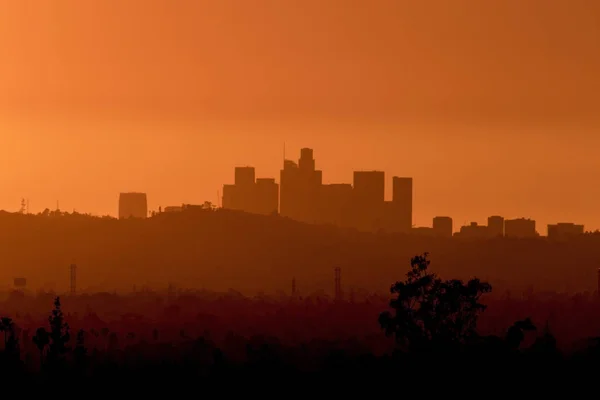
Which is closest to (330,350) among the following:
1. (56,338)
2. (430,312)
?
(430,312)

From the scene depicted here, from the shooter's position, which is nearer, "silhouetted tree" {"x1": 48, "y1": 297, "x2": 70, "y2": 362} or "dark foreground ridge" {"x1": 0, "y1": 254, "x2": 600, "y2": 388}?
"silhouetted tree" {"x1": 48, "y1": 297, "x2": 70, "y2": 362}

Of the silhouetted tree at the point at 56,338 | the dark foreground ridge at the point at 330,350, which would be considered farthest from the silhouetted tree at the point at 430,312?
the silhouetted tree at the point at 56,338

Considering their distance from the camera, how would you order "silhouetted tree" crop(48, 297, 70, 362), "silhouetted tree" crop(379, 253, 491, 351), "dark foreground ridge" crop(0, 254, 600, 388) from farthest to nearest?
"dark foreground ridge" crop(0, 254, 600, 388) → "silhouetted tree" crop(379, 253, 491, 351) → "silhouetted tree" crop(48, 297, 70, 362)

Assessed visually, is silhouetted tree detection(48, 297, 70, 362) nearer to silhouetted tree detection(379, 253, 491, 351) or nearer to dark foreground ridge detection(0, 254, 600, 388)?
dark foreground ridge detection(0, 254, 600, 388)

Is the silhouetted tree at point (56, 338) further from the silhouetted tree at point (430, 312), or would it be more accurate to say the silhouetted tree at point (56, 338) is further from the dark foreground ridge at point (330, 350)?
the silhouetted tree at point (430, 312)

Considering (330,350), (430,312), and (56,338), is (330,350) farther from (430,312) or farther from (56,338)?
(56,338)

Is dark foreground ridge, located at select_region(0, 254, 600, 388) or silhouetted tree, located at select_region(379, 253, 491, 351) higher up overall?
silhouetted tree, located at select_region(379, 253, 491, 351)

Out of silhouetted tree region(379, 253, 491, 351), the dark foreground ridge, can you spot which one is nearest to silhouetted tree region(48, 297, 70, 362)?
the dark foreground ridge

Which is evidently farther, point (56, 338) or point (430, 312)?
point (430, 312)
